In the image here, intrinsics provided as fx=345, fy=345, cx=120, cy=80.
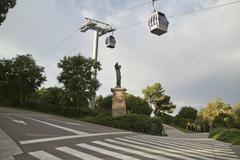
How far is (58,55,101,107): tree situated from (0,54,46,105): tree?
573 centimetres

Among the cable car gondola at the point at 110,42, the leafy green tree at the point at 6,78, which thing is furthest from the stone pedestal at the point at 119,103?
the leafy green tree at the point at 6,78

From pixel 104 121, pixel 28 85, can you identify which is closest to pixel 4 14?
pixel 104 121

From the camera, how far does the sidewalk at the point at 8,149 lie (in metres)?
10.6

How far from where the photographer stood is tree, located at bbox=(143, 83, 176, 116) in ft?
243

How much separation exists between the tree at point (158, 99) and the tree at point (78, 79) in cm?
3323

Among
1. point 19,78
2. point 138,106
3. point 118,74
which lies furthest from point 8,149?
point 138,106

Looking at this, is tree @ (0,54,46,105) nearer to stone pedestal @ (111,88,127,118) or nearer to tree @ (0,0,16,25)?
stone pedestal @ (111,88,127,118)

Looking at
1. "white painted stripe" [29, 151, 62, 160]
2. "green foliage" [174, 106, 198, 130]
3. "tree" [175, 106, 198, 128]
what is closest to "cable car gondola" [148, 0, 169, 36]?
"white painted stripe" [29, 151, 62, 160]

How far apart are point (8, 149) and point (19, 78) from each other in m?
34.0

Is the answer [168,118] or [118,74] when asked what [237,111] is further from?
→ [118,74]

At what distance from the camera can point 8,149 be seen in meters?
11.8

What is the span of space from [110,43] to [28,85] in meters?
20.1

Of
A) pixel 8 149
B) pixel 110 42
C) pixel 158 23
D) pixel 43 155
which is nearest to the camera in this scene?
pixel 43 155

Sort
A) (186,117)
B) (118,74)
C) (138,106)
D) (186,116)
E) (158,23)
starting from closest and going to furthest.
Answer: (158,23) → (118,74) → (138,106) → (186,116) → (186,117)
